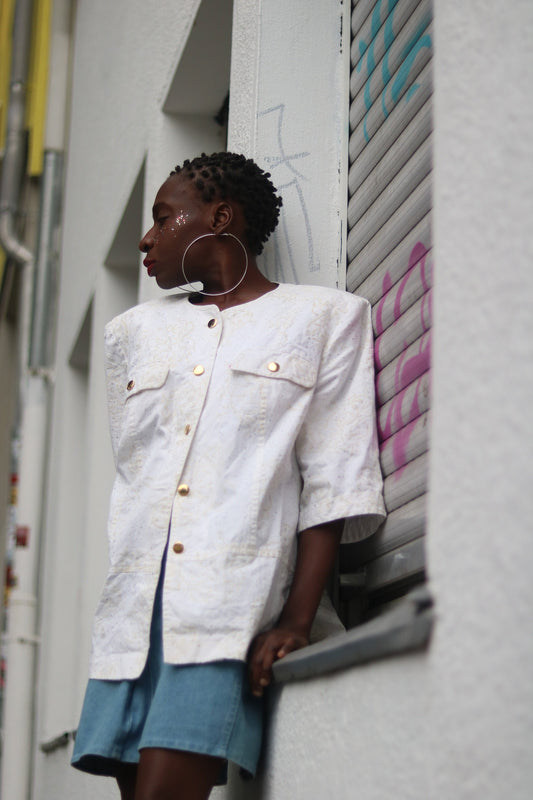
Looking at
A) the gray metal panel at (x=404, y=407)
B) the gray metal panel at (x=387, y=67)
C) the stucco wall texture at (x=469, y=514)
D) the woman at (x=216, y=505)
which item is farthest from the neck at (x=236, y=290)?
the stucco wall texture at (x=469, y=514)

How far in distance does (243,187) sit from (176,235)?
0.77 ft

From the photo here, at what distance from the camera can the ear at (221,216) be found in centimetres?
297

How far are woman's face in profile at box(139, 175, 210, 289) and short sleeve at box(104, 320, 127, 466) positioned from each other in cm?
20

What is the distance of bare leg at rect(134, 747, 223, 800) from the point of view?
7.59 ft

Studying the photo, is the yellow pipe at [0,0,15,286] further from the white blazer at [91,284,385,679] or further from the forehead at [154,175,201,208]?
the white blazer at [91,284,385,679]

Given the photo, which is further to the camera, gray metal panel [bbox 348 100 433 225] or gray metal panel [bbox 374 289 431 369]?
gray metal panel [bbox 348 100 433 225]

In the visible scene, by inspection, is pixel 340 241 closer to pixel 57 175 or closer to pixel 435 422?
pixel 435 422

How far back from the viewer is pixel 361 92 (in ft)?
10.7

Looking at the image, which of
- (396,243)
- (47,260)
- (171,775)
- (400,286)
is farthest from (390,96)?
(47,260)

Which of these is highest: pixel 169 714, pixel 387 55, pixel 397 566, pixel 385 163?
pixel 387 55

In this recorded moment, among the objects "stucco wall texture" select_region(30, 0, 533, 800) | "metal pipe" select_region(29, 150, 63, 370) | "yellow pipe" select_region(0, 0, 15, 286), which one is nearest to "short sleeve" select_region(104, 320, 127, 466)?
"stucco wall texture" select_region(30, 0, 533, 800)

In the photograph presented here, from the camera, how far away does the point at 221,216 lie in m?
3.00

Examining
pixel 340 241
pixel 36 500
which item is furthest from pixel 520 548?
pixel 36 500

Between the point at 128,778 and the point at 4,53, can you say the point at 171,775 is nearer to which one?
the point at 128,778
